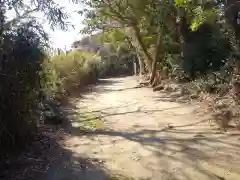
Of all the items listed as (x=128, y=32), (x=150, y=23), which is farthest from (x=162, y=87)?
(x=128, y=32)

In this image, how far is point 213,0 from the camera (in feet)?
39.3

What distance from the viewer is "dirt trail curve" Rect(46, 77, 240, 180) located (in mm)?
5750

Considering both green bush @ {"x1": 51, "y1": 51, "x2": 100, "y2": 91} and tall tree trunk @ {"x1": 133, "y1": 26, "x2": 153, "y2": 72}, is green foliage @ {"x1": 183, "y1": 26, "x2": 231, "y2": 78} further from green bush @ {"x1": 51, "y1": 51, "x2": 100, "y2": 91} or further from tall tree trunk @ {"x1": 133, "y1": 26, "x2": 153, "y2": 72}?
green bush @ {"x1": 51, "y1": 51, "x2": 100, "y2": 91}

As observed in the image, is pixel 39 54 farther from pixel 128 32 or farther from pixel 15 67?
pixel 128 32

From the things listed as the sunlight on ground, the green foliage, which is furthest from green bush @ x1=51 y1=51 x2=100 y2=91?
the green foliage

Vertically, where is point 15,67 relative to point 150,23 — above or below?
Result: below

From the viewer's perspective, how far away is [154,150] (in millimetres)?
7094

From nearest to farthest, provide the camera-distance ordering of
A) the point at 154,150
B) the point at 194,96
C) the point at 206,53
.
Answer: the point at 154,150 → the point at 194,96 → the point at 206,53

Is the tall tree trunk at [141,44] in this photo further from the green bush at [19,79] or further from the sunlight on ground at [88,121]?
the green bush at [19,79]

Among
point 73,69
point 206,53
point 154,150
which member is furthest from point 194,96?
point 73,69

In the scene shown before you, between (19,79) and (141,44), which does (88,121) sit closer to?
(19,79)

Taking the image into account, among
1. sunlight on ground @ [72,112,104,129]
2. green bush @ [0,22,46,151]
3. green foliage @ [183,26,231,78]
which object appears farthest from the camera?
green foliage @ [183,26,231,78]

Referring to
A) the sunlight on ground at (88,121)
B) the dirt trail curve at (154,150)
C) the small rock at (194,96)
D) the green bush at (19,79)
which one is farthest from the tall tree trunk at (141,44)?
the green bush at (19,79)

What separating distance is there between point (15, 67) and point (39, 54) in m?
0.67
